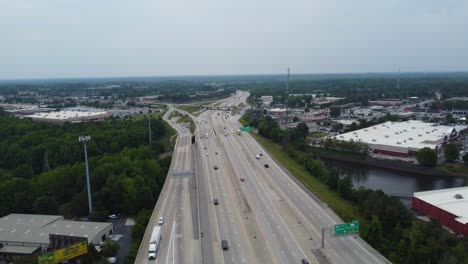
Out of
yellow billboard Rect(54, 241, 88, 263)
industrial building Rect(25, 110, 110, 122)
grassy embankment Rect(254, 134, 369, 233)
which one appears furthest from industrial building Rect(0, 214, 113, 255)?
industrial building Rect(25, 110, 110, 122)

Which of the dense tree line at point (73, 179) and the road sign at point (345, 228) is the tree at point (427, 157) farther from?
the dense tree line at point (73, 179)

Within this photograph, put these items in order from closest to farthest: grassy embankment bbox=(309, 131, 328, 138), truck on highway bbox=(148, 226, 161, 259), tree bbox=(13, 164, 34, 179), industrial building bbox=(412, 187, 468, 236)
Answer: truck on highway bbox=(148, 226, 161, 259), industrial building bbox=(412, 187, 468, 236), tree bbox=(13, 164, 34, 179), grassy embankment bbox=(309, 131, 328, 138)

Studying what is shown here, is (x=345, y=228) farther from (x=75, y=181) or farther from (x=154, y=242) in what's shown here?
(x=75, y=181)

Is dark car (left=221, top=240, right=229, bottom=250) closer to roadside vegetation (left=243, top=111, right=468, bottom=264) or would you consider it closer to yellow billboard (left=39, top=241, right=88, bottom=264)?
yellow billboard (left=39, top=241, right=88, bottom=264)

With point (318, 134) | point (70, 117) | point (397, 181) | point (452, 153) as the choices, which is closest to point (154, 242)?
point (397, 181)

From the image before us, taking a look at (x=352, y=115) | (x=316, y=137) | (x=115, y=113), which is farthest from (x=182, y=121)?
(x=352, y=115)

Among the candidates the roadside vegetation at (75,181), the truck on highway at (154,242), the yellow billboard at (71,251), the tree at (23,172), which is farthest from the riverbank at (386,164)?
the yellow billboard at (71,251)
